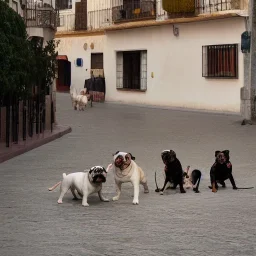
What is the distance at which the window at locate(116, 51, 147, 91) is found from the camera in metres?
40.0

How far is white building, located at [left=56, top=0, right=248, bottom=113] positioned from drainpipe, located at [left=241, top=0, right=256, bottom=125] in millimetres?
5903

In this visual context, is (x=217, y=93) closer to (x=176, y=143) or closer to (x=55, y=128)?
(x=55, y=128)

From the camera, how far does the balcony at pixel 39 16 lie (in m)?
28.6

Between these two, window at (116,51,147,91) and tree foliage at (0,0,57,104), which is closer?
tree foliage at (0,0,57,104)

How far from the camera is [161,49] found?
37.8m

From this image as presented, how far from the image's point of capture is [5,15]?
16.2 meters

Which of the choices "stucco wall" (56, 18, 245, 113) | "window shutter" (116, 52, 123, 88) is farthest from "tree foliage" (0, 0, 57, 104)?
"window shutter" (116, 52, 123, 88)

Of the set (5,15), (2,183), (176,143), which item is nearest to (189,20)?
(176,143)

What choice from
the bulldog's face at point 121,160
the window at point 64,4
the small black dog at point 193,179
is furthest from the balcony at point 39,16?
the window at point 64,4

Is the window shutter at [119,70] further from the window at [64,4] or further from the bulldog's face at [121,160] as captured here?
the bulldog's face at [121,160]

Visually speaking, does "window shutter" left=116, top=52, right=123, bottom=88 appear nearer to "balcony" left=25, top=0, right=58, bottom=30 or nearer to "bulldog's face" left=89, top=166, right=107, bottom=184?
"balcony" left=25, top=0, right=58, bottom=30

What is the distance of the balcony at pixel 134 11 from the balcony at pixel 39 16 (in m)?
9.82

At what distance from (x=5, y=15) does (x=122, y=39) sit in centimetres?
2564

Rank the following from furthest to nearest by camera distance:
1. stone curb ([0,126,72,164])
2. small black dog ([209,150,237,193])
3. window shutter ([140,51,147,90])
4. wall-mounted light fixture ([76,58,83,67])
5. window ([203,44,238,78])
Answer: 1. wall-mounted light fixture ([76,58,83,67])
2. window shutter ([140,51,147,90])
3. window ([203,44,238,78])
4. stone curb ([0,126,72,164])
5. small black dog ([209,150,237,193])
